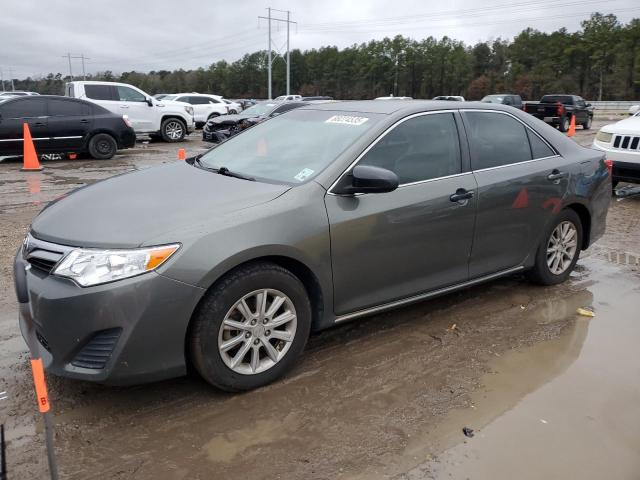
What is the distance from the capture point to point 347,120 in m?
3.96

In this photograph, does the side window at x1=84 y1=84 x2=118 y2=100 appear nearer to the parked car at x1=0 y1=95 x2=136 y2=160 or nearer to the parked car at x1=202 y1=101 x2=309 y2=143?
the parked car at x1=202 y1=101 x2=309 y2=143

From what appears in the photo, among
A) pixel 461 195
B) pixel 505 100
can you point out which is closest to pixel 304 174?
pixel 461 195

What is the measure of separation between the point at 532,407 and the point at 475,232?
4.55ft

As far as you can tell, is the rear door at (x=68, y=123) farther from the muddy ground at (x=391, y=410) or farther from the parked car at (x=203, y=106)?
the parked car at (x=203, y=106)

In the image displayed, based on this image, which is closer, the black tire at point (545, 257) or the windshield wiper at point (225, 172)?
the windshield wiper at point (225, 172)

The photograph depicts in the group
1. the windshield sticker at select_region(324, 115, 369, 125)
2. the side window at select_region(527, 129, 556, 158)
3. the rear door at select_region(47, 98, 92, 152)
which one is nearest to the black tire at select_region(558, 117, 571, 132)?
the rear door at select_region(47, 98, 92, 152)

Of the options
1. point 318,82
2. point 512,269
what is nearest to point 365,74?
point 318,82

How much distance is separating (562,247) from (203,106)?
71.4 feet

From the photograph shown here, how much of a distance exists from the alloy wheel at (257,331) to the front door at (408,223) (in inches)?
15.3

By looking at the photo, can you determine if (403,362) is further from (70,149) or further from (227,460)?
(70,149)

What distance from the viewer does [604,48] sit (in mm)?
76188

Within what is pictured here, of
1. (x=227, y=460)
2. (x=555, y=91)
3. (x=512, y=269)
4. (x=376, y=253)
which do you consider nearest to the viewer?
(x=227, y=460)

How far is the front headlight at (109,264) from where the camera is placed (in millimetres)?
2711

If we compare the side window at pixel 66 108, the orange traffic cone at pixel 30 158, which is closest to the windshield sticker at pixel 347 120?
the orange traffic cone at pixel 30 158
